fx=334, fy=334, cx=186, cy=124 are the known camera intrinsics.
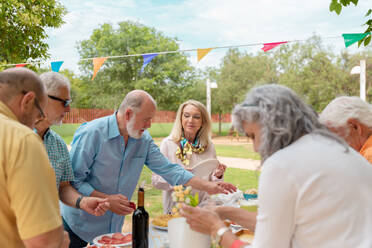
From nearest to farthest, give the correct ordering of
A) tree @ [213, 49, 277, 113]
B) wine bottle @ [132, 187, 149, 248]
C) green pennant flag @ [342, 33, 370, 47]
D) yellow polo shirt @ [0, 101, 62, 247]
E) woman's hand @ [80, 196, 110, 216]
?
1. yellow polo shirt @ [0, 101, 62, 247]
2. wine bottle @ [132, 187, 149, 248]
3. woman's hand @ [80, 196, 110, 216]
4. green pennant flag @ [342, 33, 370, 47]
5. tree @ [213, 49, 277, 113]

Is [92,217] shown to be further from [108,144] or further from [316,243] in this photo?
[316,243]

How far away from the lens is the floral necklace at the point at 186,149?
3.30 meters

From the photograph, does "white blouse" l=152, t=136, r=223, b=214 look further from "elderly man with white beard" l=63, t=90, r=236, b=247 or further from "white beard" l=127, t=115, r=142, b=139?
"white beard" l=127, t=115, r=142, b=139

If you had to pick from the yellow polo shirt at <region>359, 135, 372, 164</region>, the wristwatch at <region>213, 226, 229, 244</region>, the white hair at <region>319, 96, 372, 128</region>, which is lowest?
the wristwatch at <region>213, 226, 229, 244</region>

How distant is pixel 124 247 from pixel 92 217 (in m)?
0.72

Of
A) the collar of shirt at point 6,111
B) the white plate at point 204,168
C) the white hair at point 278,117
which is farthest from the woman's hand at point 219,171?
the collar of shirt at point 6,111

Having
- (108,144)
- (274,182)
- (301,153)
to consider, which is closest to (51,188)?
(274,182)

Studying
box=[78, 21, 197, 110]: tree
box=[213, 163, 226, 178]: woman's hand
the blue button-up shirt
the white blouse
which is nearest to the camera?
the blue button-up shirt

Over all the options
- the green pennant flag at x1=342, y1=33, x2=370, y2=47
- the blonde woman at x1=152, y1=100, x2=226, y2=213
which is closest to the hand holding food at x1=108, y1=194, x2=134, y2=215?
the blonde woman at x1=152, y1=100, x2=226, y2=213

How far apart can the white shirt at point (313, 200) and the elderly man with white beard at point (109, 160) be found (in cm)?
135

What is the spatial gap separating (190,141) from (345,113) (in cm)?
169

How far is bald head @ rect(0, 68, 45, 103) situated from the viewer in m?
1.18

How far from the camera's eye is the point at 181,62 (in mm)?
26875

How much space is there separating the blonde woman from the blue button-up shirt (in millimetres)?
761
